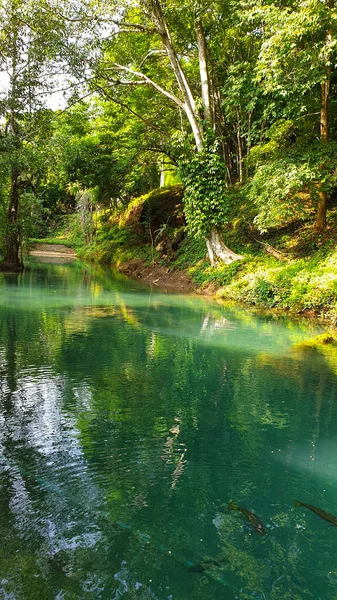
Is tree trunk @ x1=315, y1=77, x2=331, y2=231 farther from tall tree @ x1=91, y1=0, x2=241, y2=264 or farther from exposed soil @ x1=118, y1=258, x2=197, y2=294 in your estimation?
exposed soil @ x1=118, y1=258, x2=197, y2=294

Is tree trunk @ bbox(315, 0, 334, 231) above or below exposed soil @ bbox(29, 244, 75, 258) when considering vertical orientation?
above

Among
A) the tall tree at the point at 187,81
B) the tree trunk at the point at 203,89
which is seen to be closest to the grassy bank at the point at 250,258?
the tree trunk at the point at 203,89

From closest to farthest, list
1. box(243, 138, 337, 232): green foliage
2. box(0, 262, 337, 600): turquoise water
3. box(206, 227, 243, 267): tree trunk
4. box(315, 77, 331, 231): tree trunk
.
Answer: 1. box(0, 262, 337, 600): turquoise water
2. box(243, 138, 337, 232): green foliage
3. box(315, 77, 331, 231): tree trunk
4. box(206, 227, 243, 267): tree trunk

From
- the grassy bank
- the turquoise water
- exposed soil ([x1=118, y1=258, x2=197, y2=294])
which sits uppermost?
the grassy bank

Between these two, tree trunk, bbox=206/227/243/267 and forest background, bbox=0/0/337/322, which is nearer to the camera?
forest background, bbox=0/0/337/322

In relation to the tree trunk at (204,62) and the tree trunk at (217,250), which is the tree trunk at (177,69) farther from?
the tree trunk at (217,250)

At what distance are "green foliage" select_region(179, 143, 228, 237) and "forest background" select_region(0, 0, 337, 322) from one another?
48mm

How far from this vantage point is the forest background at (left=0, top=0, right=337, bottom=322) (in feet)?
40.0

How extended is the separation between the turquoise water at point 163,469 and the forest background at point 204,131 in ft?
19.2

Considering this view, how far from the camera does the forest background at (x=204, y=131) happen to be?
1219 cm

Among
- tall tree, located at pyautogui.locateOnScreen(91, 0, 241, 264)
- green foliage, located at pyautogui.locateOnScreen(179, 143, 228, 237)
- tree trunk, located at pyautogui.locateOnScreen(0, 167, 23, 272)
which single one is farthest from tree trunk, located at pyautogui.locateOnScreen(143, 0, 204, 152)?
tree trunk, located at pyautogui.locateOnScreen(0, 167, 23, 272)

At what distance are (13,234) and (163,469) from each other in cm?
1871

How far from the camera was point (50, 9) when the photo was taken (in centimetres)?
1497

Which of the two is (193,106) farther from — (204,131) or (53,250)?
(53,250)
